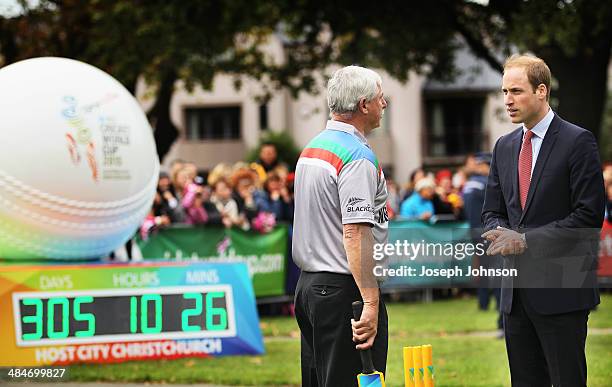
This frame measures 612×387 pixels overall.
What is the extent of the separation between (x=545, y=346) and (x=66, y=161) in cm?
447

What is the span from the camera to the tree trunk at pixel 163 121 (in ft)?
79.5

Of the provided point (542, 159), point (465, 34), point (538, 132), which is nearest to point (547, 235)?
point (542, 159)

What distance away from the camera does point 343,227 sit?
493cm

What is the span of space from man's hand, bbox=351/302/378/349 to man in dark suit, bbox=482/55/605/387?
695mm

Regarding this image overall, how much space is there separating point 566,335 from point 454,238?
2.41 feet

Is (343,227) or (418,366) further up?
(343,227)

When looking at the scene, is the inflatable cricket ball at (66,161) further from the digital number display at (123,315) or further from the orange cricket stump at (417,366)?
the orange cricket stump at (417,366)

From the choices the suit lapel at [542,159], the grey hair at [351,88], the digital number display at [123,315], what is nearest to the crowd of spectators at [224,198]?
the digital number display at [123,315]

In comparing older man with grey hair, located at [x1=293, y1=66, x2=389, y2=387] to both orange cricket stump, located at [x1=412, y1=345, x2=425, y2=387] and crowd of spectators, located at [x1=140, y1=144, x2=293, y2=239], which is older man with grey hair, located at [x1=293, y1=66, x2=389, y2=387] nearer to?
orange cricket stump, located at [x1=412, y1=345, x2=425, y2=387]

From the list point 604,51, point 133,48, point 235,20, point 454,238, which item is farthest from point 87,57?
point 454,238

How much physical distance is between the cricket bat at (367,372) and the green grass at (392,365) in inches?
99.3

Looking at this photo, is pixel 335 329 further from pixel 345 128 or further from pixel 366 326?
pixel 345 128

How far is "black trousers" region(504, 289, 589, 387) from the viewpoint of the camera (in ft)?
16.3

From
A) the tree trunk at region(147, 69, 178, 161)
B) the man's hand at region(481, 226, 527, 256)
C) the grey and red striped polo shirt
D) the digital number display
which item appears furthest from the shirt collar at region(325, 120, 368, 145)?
the tree trunk at region(147, 69, 178, 161)
